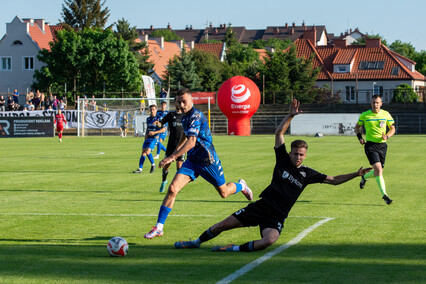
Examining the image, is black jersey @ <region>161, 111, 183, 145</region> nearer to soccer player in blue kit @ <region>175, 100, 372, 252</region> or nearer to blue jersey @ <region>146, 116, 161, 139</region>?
blue jersey @ <region>146, 116, 161, 139</region>

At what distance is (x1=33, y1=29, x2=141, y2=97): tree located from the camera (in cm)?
7506

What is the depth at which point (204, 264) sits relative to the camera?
7773 mm

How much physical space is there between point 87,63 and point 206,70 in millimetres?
23718

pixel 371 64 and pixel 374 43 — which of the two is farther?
pixel 374 43

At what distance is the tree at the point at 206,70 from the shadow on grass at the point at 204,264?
84599mm

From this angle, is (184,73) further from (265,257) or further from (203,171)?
(265,257)

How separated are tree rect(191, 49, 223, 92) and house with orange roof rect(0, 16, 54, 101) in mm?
21393

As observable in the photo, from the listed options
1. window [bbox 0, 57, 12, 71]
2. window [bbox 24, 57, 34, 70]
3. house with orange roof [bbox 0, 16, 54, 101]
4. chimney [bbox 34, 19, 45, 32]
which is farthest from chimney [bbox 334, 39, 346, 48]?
window [bbox 0, 57, 12, 71]

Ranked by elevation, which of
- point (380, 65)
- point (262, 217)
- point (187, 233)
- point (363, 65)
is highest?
point (363, 65)

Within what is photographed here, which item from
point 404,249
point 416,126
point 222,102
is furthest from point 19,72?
point 404,249

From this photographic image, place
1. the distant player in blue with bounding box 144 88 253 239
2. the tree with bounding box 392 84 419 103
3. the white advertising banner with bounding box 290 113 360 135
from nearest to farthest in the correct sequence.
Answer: the distant player in blue with bounding box 144 88 253 239 < the white advertising banner with bounding box 290 113 360 135 < the tree with bounding box 392 84 419 103

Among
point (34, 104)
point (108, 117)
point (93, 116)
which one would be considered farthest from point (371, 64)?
point (34, 104)

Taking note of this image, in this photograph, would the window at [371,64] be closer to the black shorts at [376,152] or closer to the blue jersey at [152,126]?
the blue jersey at [152,126]

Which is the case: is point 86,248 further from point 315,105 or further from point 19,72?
point 19,72
